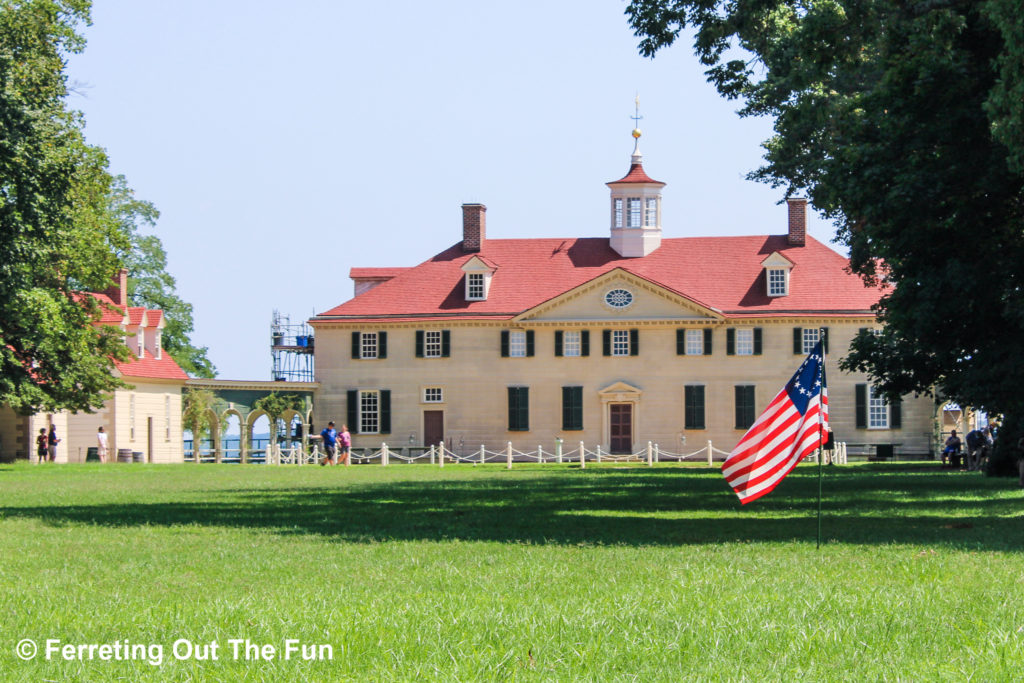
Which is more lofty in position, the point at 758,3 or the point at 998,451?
the point at 758,3

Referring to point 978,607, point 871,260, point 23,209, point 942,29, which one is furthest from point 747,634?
point 871,260

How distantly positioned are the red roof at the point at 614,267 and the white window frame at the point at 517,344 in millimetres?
868

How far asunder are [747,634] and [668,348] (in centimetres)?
5502

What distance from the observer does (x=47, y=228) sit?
1212 inches

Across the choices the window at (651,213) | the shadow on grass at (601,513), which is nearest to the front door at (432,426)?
the window at (651,213)

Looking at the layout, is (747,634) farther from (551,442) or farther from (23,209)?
(551,442)

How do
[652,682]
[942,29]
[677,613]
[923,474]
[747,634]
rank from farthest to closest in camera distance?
1. [923,474]
2. [942,29]
3. [677,613]
4. [747,634]
5. [652,682]

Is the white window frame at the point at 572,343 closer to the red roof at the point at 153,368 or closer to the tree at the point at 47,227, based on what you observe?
the red roof at the point at 153,368

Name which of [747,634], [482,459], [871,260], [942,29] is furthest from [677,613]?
[482,459]

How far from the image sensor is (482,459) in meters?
58.5

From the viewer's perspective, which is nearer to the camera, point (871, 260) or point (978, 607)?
point (978, 607)

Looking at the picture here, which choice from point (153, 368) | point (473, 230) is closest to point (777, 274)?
point (473, 230)

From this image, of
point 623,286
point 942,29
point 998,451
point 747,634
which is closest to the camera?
point 747,634

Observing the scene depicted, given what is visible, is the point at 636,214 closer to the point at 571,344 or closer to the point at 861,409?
the point at 571,344
